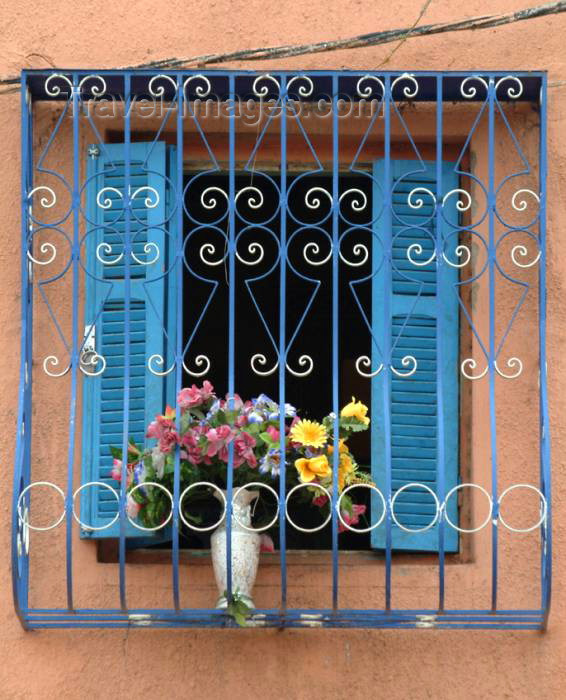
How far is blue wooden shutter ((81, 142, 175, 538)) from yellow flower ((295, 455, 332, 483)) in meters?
0.61

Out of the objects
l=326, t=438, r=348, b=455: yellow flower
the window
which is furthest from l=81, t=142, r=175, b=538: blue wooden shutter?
l=326, t=438, r=348, b=455: yellow flower

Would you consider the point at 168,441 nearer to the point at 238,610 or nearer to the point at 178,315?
the point at 178,315

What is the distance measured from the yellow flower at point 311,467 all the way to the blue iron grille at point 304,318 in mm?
36

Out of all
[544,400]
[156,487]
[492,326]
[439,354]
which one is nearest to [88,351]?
[156,487]

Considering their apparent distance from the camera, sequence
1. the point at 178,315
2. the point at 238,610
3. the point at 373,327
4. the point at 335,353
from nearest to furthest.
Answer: the point at 238,610
the point at 335,353
the point at 178,315
the point at 373,327

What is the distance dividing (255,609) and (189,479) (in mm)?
422

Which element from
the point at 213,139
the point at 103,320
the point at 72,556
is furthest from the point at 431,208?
the point at 72,556

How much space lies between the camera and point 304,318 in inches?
222

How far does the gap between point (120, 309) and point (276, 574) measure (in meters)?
0.97

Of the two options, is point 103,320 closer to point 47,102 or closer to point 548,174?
point 47,102

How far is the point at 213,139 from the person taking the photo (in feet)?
19.5

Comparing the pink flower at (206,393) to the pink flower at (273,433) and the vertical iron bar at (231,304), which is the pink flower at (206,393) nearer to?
the vertical iron bar at (231,304)

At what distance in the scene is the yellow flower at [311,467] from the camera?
17.2ft

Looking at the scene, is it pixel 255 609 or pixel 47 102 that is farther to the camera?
pixel 47 102
